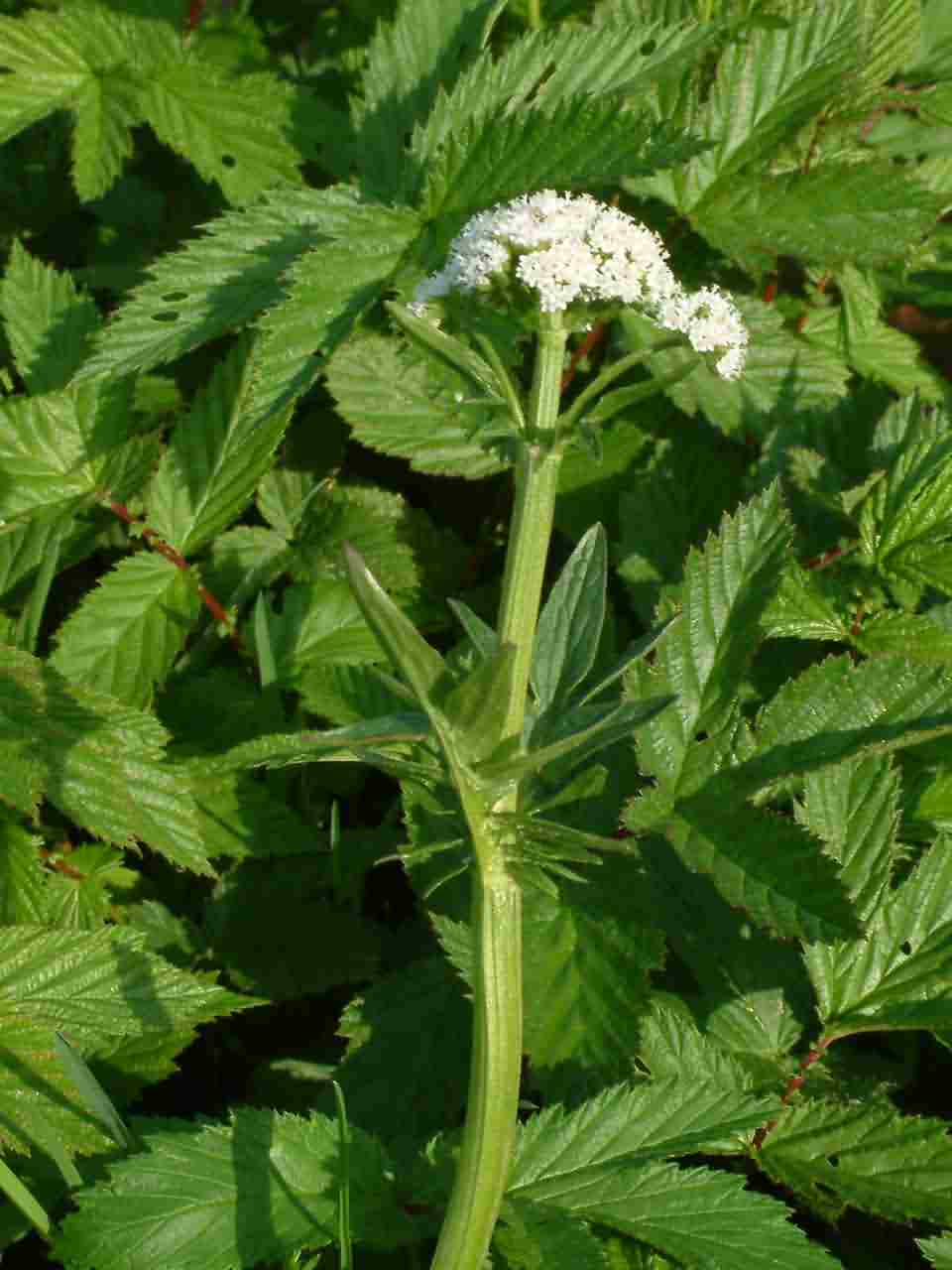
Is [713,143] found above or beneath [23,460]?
above

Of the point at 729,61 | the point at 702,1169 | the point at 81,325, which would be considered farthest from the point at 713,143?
the point at 702,1169

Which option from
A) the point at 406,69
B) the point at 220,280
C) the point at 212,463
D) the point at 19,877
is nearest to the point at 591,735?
the point at 19,877

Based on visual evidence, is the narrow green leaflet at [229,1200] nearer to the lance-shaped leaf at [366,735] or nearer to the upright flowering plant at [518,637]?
the upright flowering plant at [518,637]

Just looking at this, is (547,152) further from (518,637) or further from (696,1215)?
(696,1215)

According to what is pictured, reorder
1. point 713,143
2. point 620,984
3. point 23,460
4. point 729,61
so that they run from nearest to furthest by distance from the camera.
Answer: point 620,984
point 713,143
point 23,460
point 729,61

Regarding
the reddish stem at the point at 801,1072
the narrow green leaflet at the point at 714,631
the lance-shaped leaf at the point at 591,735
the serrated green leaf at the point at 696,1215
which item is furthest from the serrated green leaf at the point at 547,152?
the serrated green leaf at the point at 696,1215

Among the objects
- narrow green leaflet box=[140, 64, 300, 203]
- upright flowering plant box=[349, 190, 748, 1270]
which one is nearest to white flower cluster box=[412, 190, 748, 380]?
upright flowering plant box=[349, 190, 748, 1270]

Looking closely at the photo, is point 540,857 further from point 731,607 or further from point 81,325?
point 81,325
